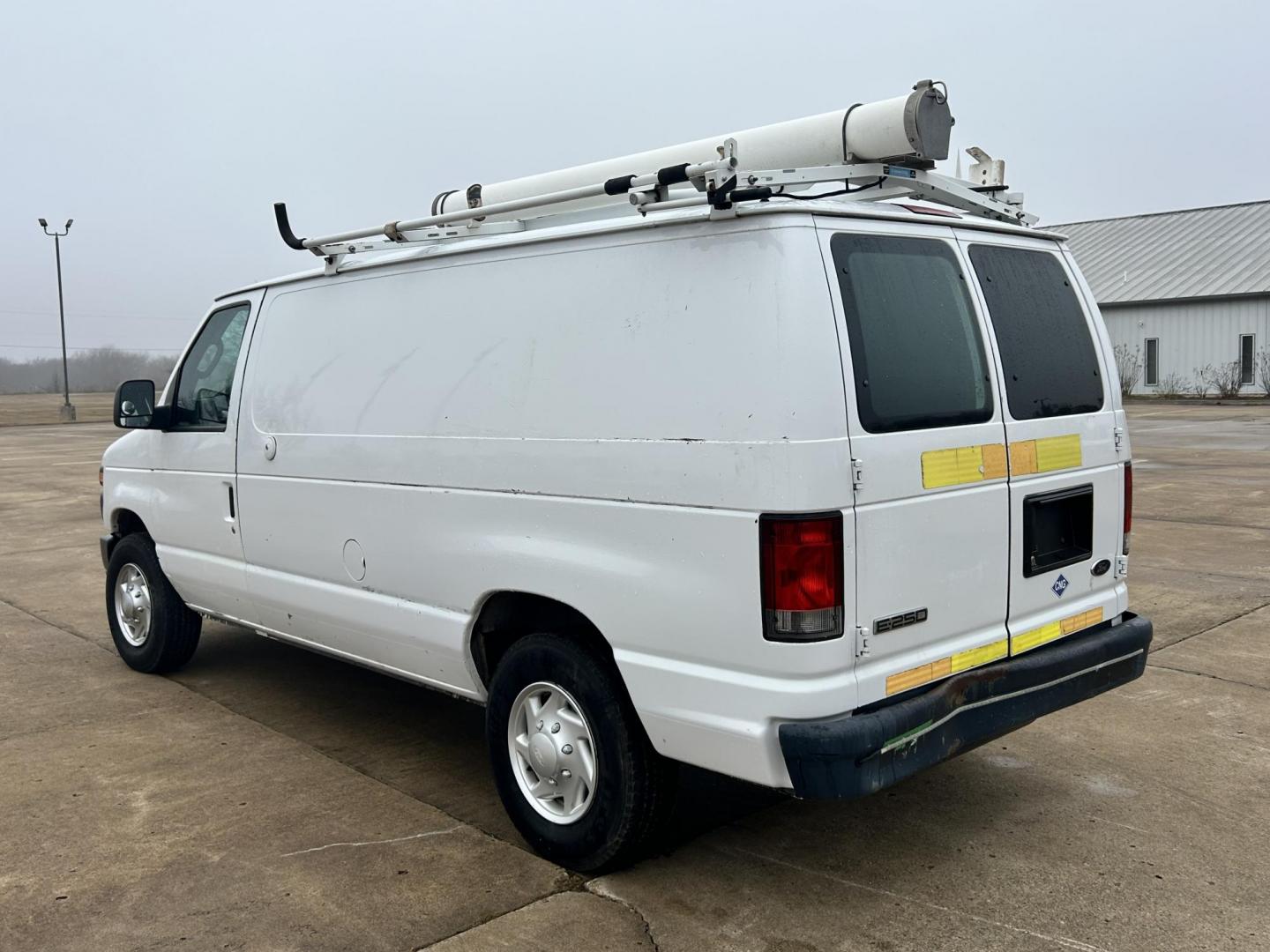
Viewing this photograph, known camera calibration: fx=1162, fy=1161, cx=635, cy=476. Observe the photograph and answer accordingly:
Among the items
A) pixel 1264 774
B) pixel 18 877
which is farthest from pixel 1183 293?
pixel 18 877

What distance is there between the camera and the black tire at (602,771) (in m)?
3.62

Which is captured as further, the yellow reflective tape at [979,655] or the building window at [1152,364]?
the building window at [1152,364]

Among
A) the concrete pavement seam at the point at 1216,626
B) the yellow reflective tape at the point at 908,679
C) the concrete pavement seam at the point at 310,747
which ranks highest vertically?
the yellow reflective tape at the point at 908,679

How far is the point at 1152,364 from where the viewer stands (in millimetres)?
39969

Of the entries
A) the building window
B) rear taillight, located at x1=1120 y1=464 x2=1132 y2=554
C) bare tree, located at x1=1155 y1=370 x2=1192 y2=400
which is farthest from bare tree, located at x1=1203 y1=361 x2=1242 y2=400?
rear taillight, located at x1=1120 y1=464 x2=1132 y2=554

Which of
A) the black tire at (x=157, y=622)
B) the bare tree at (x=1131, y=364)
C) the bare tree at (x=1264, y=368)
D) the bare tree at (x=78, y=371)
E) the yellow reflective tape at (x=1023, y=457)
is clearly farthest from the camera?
the bare tree at (x=78, y=371)

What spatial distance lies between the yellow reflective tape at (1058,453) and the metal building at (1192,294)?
3662 cm

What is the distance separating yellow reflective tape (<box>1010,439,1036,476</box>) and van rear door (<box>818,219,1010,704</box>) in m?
0.07

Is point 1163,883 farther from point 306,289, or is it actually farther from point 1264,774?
point 306,289

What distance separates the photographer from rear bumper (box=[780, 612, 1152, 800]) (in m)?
3.17

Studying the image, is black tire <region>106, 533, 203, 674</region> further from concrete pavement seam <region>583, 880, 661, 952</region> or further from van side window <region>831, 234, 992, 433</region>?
van side window <region>831, 234, 992, 433</region>

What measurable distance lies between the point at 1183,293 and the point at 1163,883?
39.3m

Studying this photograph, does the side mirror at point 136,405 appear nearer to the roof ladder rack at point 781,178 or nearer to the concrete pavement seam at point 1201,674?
the roof ladder rack at point 781,178

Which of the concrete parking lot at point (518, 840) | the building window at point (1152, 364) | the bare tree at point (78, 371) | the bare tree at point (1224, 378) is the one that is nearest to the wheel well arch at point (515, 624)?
the concrete parking lot at point (518, 840)
